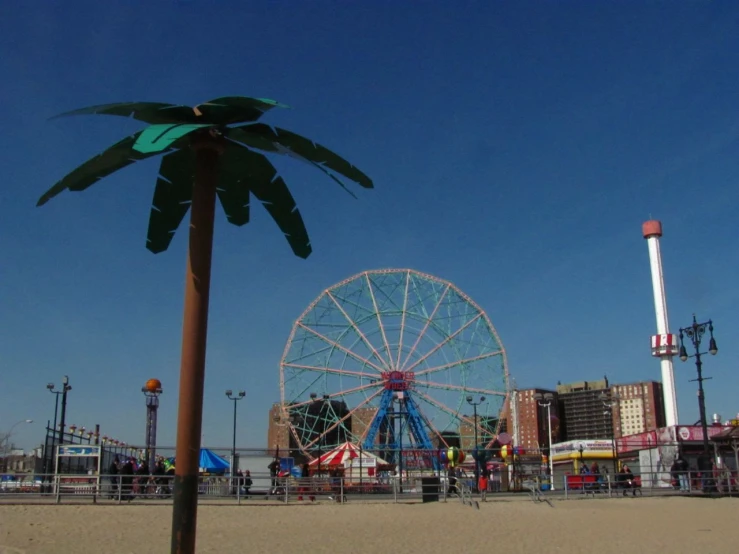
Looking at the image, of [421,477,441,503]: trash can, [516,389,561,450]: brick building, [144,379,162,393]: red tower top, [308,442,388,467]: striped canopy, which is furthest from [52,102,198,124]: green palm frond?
[516,389,561,450]: brick building

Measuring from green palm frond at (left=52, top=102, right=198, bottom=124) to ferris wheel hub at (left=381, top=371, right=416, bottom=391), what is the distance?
1531 inches

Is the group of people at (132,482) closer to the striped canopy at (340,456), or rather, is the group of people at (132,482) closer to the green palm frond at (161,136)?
the striped canopy at (340,456)

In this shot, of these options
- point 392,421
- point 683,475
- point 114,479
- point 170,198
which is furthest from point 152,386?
point 170,198

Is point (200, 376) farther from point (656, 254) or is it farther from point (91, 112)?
point (656, 254)

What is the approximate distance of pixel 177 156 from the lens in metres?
8.84

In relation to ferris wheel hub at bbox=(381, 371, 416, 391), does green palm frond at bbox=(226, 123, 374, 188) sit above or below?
below

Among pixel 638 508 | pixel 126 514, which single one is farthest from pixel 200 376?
pixel 638 508

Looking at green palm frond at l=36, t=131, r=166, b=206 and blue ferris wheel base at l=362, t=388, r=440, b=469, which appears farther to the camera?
blue ferris wheel base at l=362, t=388, r=440, b=469

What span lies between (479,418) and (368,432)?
22.3 feet

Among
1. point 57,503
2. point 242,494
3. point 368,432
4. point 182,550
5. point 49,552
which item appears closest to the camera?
point 182,550

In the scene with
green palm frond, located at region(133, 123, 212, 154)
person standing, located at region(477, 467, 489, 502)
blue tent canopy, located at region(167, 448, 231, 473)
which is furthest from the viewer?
blue tent canopy, located at region(167, 448, 231, 473)

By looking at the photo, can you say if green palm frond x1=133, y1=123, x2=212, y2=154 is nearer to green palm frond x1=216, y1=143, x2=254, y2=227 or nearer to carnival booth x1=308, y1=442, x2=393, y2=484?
green palm frond x1=216, y1=143, x2=254, y2=227

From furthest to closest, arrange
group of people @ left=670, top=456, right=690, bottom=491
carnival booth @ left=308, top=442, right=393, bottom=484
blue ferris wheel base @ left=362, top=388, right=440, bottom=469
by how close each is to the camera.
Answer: blue ferris wheel base @ left=362, top=388, right=440, bottom=469
carnival booth @ left=308, top=442, right=393, bottom=484
group of people @ left=670, top=456, right=690, bottom=491

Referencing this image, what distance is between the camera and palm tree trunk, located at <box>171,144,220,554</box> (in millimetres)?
7801
